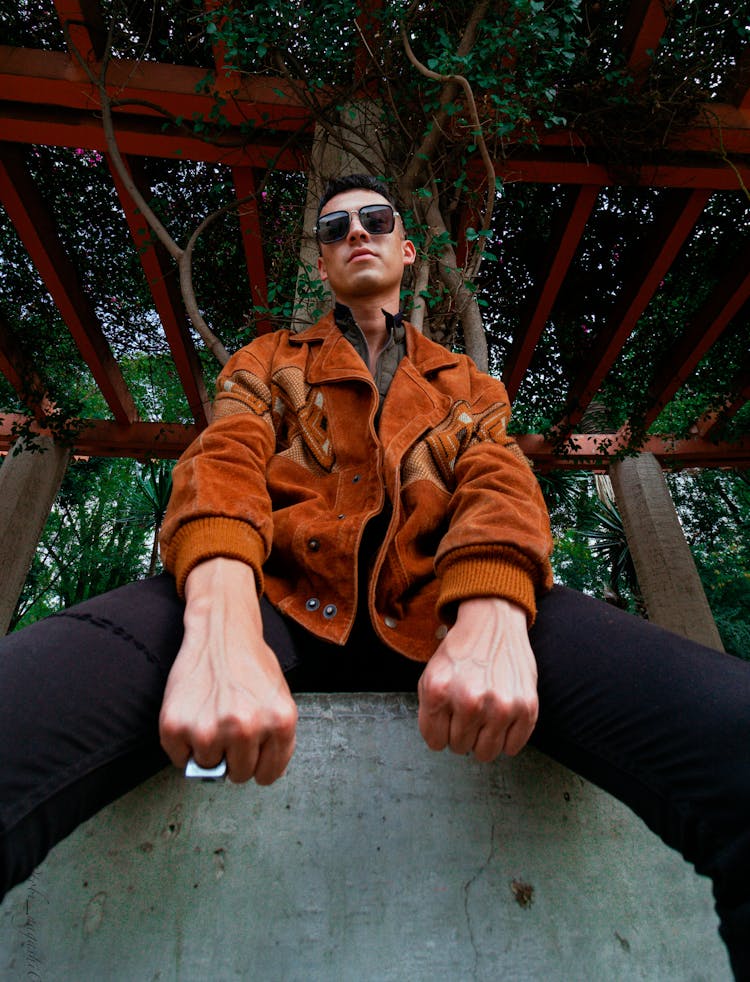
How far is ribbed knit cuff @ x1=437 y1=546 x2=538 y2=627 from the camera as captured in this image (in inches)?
37.7

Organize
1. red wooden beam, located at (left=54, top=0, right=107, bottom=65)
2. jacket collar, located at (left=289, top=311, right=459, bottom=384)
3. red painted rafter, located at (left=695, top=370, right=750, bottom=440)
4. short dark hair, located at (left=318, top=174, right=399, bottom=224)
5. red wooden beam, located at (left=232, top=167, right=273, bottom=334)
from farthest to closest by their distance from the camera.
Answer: red painted rafter, located at (left=695, top=370, right=750, bottom=440) < red wooden beam, located at (left=232, top=167, right=273, bottom=334) < red wooden beam, located at (left=54, top=0, right=107, bottom=65) < short dark hair, located at (left=318, top=174, right=399, bottom=224) < jacket collar, located at (left=289, top=311, right=459, bottom=384)

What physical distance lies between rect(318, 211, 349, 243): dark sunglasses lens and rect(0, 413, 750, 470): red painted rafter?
4800 mm

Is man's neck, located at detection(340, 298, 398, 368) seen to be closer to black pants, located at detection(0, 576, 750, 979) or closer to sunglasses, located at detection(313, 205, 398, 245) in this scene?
sunglasses, located at detection(313, 205, 398, 245)

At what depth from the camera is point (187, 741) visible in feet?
2.50

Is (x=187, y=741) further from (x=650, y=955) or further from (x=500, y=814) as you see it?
(x=650, y=955)

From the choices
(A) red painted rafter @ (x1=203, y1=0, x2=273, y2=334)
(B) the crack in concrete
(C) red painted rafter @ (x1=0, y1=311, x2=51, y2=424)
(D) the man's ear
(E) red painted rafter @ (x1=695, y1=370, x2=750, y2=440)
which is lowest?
(B) the crack in concrete

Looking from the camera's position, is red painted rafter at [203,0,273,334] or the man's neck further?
red painted rafter at [203,0,273,334]

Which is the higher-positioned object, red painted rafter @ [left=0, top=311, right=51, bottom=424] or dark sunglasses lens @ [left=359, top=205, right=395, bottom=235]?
red painted rafter @ [left=0, top=311, right=51, bottom=424]

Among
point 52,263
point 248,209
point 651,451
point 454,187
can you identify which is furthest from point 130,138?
point 651,451

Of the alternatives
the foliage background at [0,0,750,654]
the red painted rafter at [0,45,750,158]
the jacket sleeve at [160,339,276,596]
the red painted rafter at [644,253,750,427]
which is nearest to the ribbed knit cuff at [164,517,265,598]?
the jacket sleeve at [160,339,276,596]

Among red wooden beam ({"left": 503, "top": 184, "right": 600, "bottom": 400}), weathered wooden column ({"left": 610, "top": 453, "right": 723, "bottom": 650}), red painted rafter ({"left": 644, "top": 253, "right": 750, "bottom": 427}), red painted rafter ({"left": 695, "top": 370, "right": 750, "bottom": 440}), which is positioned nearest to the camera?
red wooden beam ({"left": 503, "top": 184, "right": 600, "bottom": 400})

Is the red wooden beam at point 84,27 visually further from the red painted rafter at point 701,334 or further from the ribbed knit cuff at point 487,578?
the red painted rafter at point 701,334

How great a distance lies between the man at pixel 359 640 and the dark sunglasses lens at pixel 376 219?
0.35 m

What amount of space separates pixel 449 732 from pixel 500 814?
0.33m
